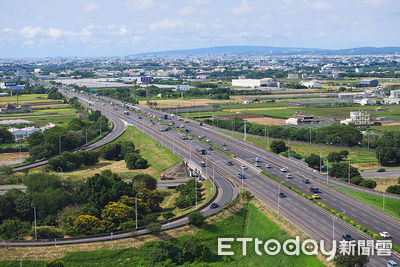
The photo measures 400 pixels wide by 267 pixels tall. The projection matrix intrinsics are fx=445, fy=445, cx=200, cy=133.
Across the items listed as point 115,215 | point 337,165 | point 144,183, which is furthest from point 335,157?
point 115,215

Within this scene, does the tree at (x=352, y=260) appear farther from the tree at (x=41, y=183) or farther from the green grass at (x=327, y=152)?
the green grass at (x=327, y=152)

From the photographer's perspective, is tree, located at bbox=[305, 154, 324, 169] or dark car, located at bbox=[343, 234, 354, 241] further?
tree, located at bbox=[305, 154, 324, 169]

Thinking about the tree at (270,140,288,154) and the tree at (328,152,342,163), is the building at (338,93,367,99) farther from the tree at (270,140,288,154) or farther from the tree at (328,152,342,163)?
the tree at (328,152,342,163)

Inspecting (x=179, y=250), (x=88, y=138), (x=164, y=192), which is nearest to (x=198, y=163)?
(x=164, y=192)

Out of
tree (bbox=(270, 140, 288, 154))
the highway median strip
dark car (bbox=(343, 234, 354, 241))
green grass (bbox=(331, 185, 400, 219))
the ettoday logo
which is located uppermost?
tree (bbox=(270, 140, 288, 154))

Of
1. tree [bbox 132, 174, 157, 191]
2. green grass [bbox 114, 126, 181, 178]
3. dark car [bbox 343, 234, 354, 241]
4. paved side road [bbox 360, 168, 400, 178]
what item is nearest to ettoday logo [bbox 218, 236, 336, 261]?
dark car [bbox 343, 234, 354, 241]

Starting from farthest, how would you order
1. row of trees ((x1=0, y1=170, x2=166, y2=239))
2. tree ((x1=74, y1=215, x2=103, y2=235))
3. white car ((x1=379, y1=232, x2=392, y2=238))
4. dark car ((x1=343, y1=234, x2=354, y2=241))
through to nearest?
Answer: row of trees ((x1=0, y1=170, x2=166, y2=239)) < tree ((x1=74, y1=215, x2=103, y2=235)) < white car ((x1=379, y1=232, x2=392, y2=238)) < dark car ((x1=343, y1=234, x2=354, y2=241))

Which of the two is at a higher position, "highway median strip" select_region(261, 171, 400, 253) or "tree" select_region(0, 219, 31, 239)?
"highway median strip" select_region(261, 171, 400, 253)
